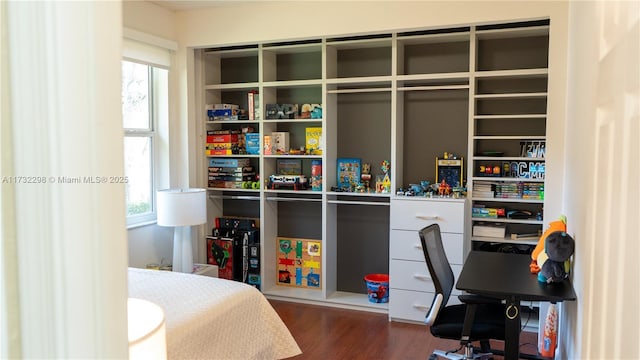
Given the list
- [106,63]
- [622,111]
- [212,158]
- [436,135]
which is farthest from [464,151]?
[106,63]

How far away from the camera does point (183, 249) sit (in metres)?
4.34

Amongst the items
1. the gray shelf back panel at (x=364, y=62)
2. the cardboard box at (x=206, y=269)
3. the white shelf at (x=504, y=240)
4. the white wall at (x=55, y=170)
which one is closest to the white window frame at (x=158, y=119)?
the cardboard box at (x=206, y=269)

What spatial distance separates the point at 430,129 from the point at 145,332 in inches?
155

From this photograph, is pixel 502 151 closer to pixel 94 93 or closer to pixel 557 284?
pixel 557 284

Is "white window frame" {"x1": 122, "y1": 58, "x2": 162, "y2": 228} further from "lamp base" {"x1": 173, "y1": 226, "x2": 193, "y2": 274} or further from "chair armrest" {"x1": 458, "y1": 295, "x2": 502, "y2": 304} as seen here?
"chair armrest" {"x1": 458, "y1": 295, "x2": 502, "y2": 304}

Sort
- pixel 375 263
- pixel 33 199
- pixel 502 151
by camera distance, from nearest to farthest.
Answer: pixel 33 199 → pixel 502 151 → pixel 375 263

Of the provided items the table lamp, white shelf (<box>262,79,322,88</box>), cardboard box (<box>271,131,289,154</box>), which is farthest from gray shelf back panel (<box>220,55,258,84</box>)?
the table lamp

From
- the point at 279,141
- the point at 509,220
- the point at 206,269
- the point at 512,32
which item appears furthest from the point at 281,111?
the point at 509,220

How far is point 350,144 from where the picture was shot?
4844 mm

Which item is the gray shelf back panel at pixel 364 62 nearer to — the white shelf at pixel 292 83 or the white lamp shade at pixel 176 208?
the white shelf at pixel 292 83

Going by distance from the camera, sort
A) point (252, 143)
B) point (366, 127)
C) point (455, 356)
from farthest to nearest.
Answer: point (252, 143), point (366, 127), point (455, 356)

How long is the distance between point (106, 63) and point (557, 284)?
2666 mm

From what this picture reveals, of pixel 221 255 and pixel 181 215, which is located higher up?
pixel 181 215

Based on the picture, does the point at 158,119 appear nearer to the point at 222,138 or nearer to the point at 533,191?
the point at 222,138
